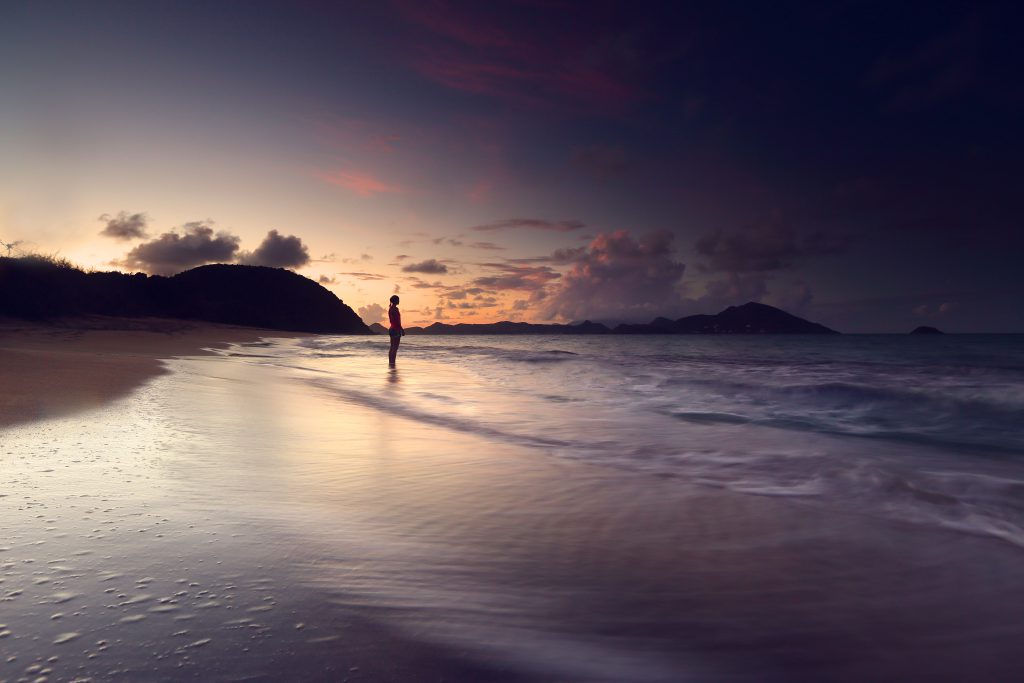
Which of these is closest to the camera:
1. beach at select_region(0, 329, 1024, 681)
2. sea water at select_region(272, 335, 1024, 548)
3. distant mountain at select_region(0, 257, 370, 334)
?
beach at select_region(0, 329, 1024, 681)

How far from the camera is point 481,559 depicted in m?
2.72

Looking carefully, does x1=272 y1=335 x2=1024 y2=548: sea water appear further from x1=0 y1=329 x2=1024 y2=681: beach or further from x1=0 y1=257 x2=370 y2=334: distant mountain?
x1=0 y1=257 x2=370 y2=334: distant mountain

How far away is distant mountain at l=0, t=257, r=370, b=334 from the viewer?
1302 inches

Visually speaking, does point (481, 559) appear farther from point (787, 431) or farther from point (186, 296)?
point (186, 296)

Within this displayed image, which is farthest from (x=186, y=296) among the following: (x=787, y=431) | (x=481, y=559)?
(x=481, y=559)

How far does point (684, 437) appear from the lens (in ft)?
23.2

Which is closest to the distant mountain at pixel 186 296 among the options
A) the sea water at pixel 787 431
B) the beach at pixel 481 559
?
the sea water at pixel 787 431

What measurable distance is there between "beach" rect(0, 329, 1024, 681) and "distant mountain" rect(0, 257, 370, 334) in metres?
36.4

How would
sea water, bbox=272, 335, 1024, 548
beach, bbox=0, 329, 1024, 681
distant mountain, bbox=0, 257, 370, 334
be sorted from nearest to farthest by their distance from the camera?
beach, bbox=0, 329, 1024, 681 < sea water, bbox=272, 335, 1024, 548 < distant mountain, bbox=0, 257, 370, 334

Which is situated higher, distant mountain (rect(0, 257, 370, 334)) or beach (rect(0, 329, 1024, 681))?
distant mountain (rect(0, 257, 370, 334))

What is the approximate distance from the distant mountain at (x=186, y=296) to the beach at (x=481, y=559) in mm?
36361

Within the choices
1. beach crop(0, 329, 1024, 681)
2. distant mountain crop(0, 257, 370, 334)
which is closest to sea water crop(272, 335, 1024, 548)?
beach crop(0, 329, 1024, 681)

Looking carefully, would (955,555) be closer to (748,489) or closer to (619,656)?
(748,489)

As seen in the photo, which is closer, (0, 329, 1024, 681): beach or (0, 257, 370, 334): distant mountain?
(0, 329, 1024, 681): beach
